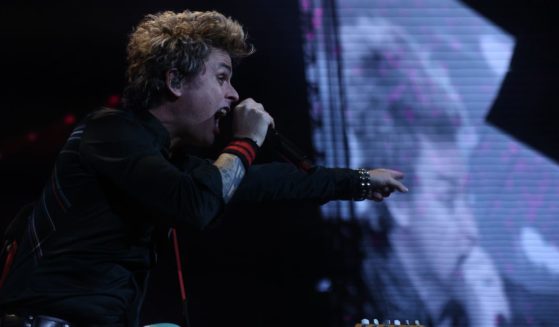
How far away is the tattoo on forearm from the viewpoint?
5.26 feet

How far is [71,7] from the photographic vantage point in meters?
3.86

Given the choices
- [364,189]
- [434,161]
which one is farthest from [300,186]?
[434,161]

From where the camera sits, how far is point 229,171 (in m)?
1.62

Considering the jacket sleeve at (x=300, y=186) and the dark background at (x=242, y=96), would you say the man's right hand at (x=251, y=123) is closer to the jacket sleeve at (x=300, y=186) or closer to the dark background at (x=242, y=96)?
the jacket sleeve at (x=300, y=186)

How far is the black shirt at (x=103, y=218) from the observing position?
5.08ft

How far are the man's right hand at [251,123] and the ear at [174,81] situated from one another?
0.63ft

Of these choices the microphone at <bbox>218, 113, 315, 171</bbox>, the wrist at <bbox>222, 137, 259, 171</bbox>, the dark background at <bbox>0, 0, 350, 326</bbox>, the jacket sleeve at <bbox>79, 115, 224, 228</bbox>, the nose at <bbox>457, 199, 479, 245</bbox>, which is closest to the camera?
the jacket sleeve at <bbox>79, 115, 224, 228</bbox>

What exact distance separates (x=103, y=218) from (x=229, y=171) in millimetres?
300

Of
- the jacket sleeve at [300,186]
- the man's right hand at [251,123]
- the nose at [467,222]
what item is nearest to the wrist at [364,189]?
the jacket sleeve at [300,186]

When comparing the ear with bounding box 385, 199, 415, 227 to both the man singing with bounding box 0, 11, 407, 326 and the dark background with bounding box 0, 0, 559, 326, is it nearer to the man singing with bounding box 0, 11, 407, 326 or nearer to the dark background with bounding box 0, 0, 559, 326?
the dark background with bounding box 0, 0, 559, 326

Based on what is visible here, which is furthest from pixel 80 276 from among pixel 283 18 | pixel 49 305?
pixel 283 18

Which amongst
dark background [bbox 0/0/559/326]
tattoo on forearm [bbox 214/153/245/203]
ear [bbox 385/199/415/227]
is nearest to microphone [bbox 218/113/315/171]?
tattoo on forearm [bbox 214/153/245/203]

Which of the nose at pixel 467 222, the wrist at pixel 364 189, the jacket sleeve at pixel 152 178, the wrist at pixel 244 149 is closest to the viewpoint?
the jacket sleeve at pixel 152 178

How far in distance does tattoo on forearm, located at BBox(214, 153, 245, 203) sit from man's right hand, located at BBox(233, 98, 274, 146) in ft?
0.29
